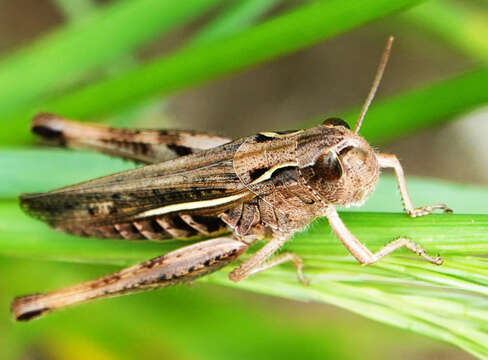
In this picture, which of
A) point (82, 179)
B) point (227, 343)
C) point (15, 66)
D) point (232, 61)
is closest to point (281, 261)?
point (232, 61)

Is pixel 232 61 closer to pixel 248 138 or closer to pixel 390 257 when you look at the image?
pixel 248 138

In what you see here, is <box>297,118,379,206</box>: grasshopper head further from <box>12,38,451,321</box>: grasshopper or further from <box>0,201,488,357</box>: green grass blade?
<box>0,201,488,357</box>: green grass blade

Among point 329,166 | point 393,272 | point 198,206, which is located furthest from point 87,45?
point 393,272

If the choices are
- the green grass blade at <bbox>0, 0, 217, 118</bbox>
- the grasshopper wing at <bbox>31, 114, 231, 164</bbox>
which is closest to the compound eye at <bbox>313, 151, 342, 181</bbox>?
the grasshopper wing at <bbox>31, 114, 231, 164</bbox>

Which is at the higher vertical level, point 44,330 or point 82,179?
point 82,179

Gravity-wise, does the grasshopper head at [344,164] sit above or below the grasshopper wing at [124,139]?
below

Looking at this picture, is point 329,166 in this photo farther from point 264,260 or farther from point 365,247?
point 264,260

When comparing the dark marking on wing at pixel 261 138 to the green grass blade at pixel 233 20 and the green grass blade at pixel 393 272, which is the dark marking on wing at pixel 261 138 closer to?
the green grass blade at pixel 393 272

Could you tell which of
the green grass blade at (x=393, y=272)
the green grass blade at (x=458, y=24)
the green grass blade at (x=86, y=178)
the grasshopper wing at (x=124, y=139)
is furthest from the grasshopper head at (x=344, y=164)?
the green grass blade at (x=458, y=24)

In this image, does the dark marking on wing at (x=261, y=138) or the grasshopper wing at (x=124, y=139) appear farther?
the grasshopper wing at (x=124, y=139)
